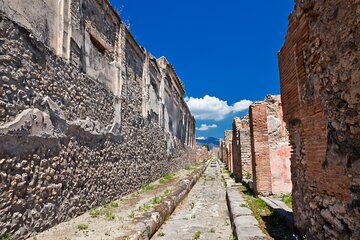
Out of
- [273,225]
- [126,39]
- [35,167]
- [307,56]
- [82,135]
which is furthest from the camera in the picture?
[126,39]

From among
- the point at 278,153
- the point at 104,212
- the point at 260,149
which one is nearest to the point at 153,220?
the point at 104,212

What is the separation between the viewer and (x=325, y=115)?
2811 mm

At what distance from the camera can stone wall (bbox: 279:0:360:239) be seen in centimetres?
229

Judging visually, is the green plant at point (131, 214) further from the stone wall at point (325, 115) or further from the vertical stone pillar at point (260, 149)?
the vertical stone pillar at point (260, 149)

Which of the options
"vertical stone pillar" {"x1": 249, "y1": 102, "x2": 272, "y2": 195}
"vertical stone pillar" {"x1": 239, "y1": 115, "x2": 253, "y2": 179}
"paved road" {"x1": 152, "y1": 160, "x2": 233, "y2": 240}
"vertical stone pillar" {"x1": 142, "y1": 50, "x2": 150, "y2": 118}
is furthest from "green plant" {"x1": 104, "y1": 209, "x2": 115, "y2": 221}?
"vertical stone pillar" {"x1": 239, "y1": 115, "x2": 253, "y2": 179}

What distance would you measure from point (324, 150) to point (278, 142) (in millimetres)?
5253

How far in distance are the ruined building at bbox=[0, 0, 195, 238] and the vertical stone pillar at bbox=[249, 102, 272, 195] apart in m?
3.49

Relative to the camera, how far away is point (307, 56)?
10.8 ft

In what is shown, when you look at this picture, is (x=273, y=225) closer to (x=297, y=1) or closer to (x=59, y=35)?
(x=297, y=1)

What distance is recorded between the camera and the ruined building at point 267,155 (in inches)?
299

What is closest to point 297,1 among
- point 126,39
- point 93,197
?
point 93,197

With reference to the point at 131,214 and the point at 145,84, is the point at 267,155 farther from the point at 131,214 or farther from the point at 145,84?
the point at 145,84

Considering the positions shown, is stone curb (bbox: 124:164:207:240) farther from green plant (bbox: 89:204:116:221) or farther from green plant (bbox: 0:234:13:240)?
green plant (bbox: 0:234:13:240)

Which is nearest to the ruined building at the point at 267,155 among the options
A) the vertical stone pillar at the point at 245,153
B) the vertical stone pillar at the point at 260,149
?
the vertical stone pillar at the point at 260,149
